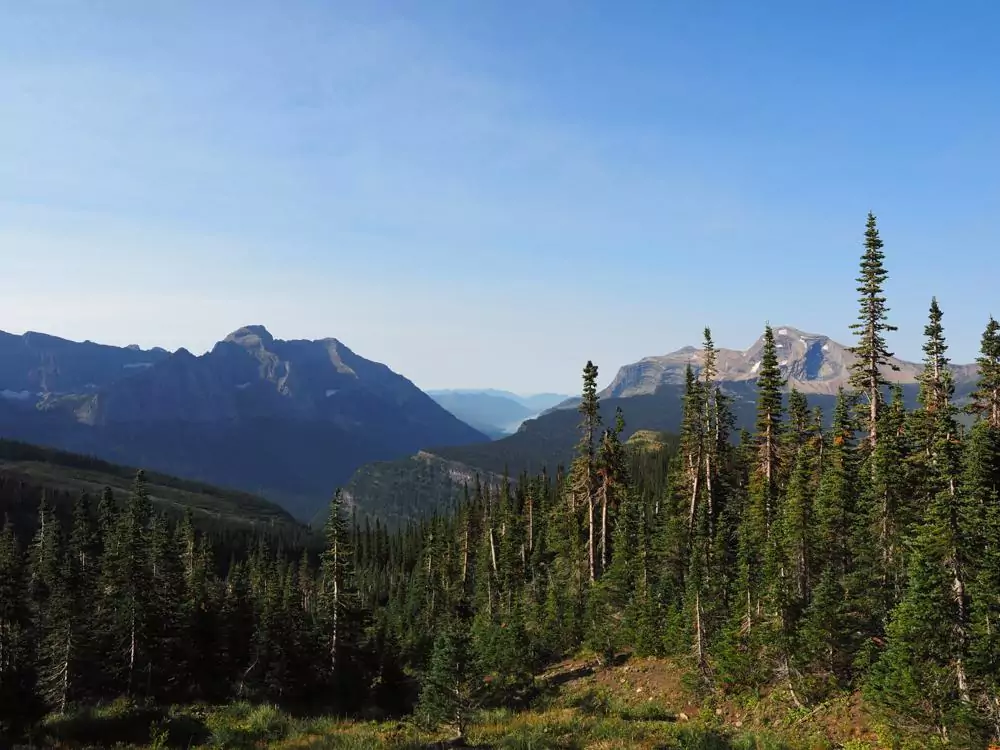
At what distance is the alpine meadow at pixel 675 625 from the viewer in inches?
919

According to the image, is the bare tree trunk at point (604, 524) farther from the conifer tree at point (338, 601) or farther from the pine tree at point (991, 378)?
the pine tree at point (991, 378)

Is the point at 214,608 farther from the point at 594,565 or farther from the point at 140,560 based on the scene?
the point at 594,565

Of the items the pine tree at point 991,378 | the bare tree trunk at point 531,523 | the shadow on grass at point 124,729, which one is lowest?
the bare tree trunk at point 531,523

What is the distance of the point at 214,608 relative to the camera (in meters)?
51.8

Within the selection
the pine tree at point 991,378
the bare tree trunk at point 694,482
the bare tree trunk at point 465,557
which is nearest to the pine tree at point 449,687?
the bare tree trunk at point 694,482

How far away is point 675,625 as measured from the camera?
1522 inches

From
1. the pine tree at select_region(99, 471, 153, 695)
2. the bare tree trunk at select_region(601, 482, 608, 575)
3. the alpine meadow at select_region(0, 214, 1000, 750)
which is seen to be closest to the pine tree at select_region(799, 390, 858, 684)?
the alpine meadow at select_region(0, 214, 1000, 750)

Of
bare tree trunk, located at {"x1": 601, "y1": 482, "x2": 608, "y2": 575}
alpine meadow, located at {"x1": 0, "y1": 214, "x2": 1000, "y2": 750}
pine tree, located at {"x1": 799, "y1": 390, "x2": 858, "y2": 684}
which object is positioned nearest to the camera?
alpine meadow, located at {"x1": 0, "y1": 214, "x2": 1000, "y2": 750}

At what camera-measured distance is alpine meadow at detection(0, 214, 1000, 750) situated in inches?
919

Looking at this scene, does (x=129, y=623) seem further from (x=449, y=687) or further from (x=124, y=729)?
(x=449, y=687)

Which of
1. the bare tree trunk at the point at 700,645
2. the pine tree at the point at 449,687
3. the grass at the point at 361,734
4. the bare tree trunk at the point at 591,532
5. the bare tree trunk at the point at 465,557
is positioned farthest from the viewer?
the bare tree trunk at the point at 465,557

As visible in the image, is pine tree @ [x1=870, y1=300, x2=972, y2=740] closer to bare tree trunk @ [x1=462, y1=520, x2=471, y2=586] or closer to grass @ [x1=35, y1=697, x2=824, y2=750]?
grass @ [x1=35, y1=697, x2=824, y2=750]

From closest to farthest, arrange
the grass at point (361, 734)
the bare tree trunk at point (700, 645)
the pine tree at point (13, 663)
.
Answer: the grass at point (361, 734) → the pine tree at point (13, 663) → the bare tree trunk at point (700, 645)

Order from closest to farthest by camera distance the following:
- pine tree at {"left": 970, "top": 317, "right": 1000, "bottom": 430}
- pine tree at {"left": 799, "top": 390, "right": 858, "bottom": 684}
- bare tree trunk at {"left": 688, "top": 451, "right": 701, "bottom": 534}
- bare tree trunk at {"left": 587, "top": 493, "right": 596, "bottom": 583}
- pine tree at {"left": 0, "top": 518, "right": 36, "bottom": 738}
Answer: pine tree at {"left": 799, "top": 390, "right": 858, "bottom": 684} < pine tree at {"left": 0, "top": 518, "right": 36, "bottom": 738} < pine tree at {"left": 970, "top": 317, "right": 1000, "bottom": 430} < bare tree trunk at {"left": 688, "top": 451, "right": 701, "bottom": 534} < bare tree trunk at {"left": 587, "top": 493, "right": 596, "bottom": 583}
